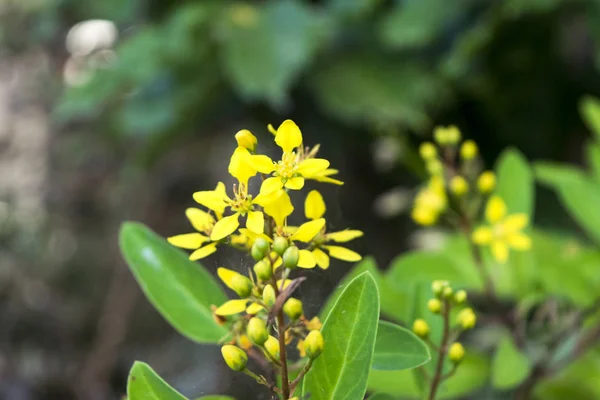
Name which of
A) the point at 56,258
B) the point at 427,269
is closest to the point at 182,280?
the point at 427,269

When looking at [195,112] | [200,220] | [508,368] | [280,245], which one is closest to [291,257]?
[280,245]

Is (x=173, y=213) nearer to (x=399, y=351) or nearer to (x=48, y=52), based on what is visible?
(x=48, y=52)

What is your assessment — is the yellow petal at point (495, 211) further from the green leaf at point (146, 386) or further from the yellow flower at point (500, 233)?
the green leaf at point (146, 386)

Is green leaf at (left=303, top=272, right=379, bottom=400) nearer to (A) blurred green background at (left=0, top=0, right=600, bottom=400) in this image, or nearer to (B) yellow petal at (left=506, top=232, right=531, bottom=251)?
(B) yellow petal at (left=506, top=232, right=531, bottom=251)

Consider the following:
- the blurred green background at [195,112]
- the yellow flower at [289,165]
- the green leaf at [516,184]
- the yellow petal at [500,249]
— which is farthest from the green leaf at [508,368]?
the blurred green background at [195,112]

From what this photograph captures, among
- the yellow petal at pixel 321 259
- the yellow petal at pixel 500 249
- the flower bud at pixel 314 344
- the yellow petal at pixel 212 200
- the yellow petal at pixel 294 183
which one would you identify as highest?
the yellow petal at pixel 294 183

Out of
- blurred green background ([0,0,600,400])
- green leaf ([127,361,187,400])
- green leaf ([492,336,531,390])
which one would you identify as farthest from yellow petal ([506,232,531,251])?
blurred green background ([0,0,600,400])
